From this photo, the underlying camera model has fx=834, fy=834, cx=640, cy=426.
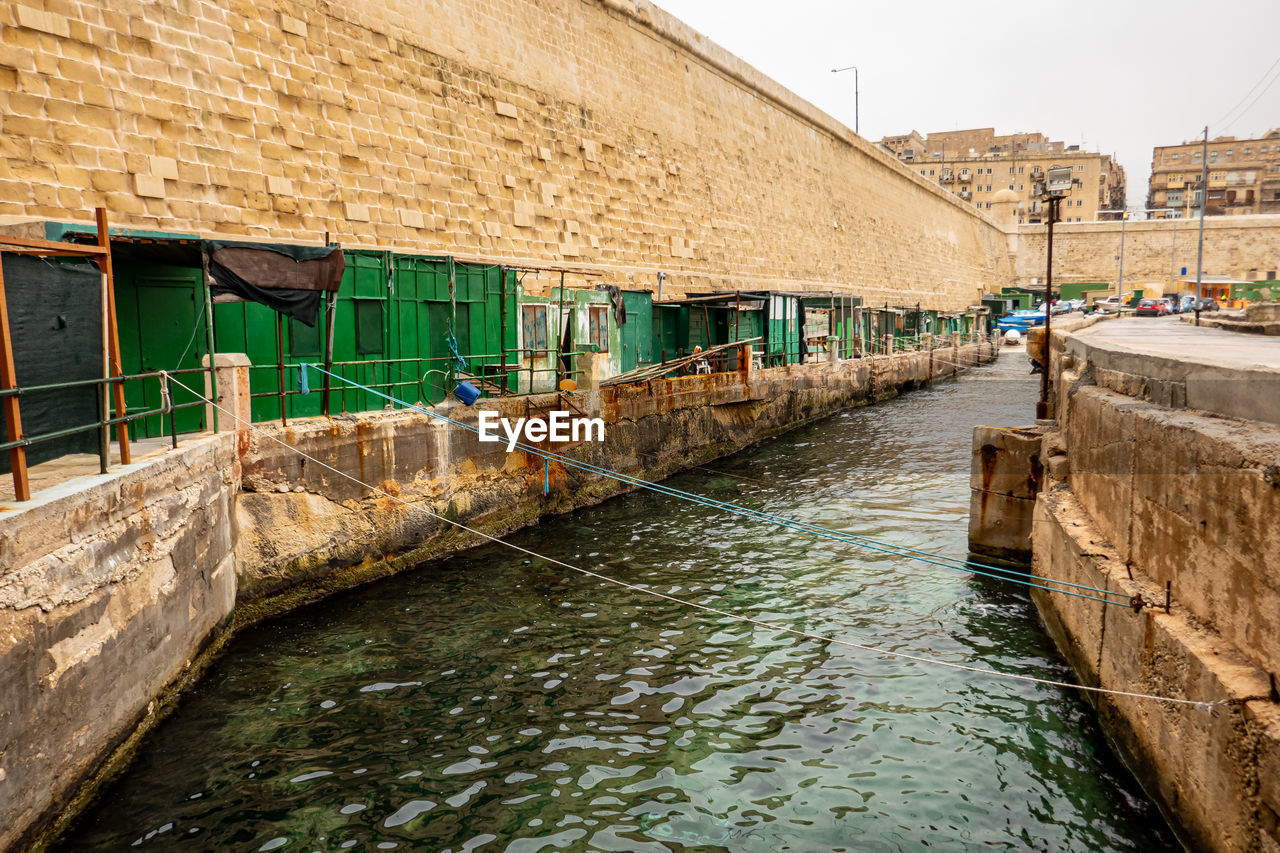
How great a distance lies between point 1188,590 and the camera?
15.8 feet

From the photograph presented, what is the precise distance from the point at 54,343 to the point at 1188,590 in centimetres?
780

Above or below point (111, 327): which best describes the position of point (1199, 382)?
below

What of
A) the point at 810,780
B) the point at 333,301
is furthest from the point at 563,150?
the point at 810,780

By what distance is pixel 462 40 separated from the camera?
16.1 meters

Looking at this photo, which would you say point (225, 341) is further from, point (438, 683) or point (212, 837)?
point (212, 837)

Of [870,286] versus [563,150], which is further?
[870,286]

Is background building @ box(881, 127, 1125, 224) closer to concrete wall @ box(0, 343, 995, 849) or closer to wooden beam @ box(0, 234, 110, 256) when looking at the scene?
concrete wall @ box(0, 343, 995, 849)

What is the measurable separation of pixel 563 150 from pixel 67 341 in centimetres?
1427

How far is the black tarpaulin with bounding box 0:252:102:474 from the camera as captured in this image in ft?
19.1

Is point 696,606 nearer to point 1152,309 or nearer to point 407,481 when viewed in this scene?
point 407,481

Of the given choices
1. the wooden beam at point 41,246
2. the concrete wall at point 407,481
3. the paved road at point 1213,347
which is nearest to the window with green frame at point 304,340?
the concrete wall at point 407,481

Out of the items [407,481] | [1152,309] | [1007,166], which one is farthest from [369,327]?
[1007,166]

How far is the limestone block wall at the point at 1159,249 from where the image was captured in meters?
65.2

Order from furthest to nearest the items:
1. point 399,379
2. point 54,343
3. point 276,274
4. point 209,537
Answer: point 399,379 < point 276,274 < point 209,537 < point 54,343
